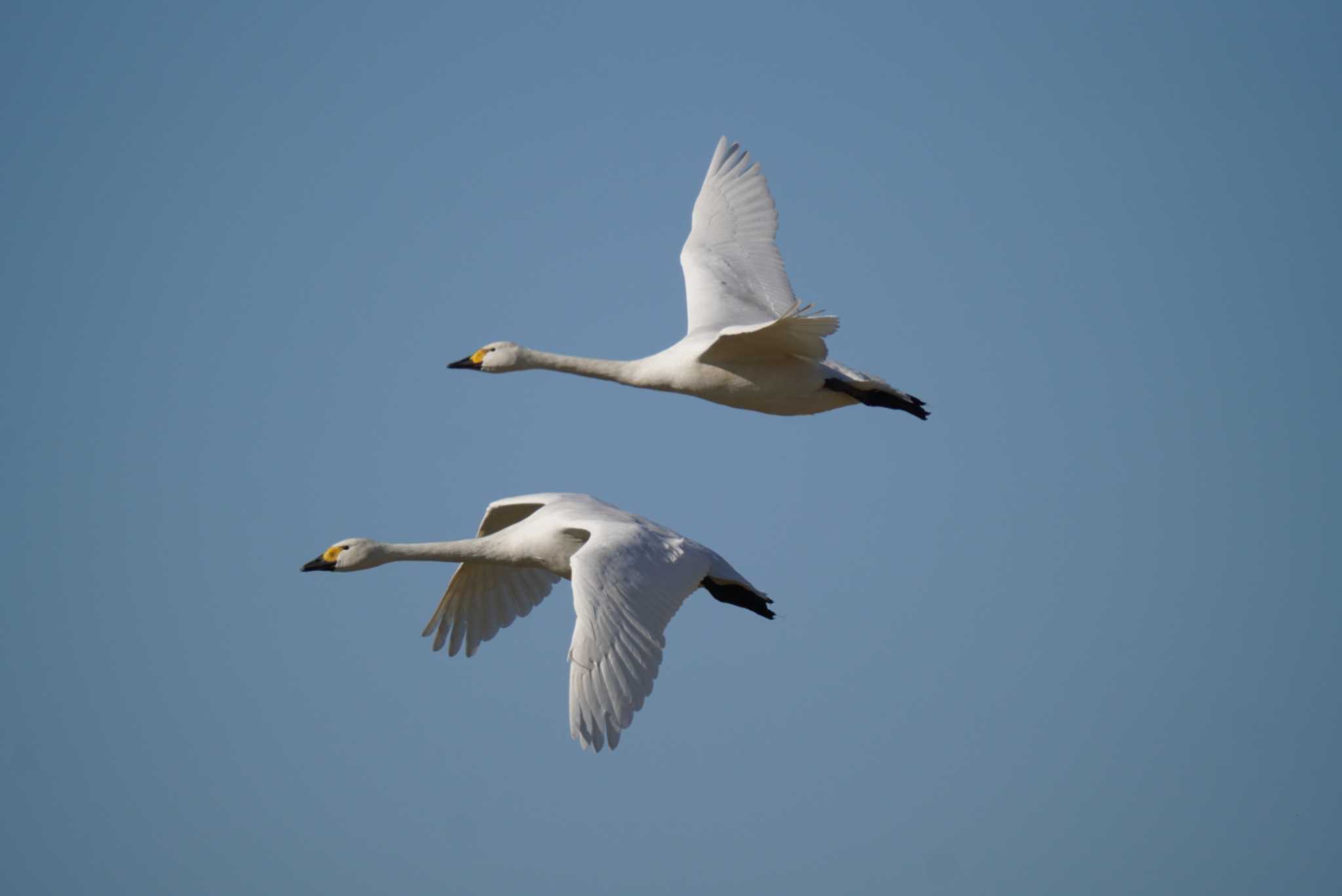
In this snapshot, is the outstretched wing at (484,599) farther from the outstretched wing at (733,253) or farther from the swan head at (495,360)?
the outstretched wing at (733,253)

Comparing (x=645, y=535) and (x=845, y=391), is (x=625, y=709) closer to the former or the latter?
(x=645, y=535)

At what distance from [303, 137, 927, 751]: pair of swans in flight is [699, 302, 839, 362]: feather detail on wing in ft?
0.07

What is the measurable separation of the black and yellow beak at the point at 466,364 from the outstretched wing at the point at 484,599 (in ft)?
7.75

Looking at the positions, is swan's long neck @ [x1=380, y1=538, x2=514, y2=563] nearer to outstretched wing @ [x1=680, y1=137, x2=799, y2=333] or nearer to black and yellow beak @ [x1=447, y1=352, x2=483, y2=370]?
black and yellow beak @ [x1=447, y1=352, x2=483, y2=370]

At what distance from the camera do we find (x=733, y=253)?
26078mm

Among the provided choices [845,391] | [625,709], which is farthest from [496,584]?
[625,709]

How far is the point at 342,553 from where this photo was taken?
22.8 metres

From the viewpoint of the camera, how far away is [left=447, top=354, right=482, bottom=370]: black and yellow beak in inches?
989

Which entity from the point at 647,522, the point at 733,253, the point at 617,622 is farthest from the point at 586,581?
the point at 733,253

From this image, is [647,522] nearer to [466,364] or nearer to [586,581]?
[586,581]

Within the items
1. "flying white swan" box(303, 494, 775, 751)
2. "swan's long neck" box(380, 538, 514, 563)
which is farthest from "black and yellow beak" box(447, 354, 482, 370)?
"swan's long neck" box(380, 538, 514, 563)

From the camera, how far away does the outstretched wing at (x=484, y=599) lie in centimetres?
2338

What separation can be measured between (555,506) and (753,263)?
5517 mm

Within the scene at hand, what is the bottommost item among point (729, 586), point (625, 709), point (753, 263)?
point (625, 709)
